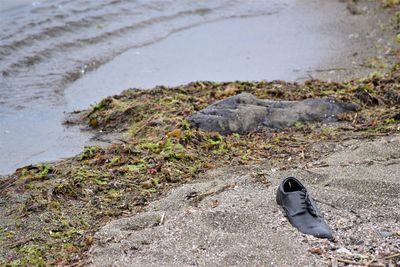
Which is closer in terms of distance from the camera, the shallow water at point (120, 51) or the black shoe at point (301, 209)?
the black shoe at point (301, 209)

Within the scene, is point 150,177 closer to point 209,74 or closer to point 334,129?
point 334,129

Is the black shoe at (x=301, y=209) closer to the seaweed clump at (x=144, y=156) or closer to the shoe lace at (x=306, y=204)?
the shoe lace at (x=306, y=204)

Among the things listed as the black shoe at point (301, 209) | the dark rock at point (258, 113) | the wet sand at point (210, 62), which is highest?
the black shoe at point (301, 209)

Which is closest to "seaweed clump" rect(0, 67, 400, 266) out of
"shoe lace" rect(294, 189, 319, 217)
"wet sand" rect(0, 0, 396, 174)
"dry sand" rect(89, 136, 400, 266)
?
"dry sand" rect(89, 136, 400, 266)

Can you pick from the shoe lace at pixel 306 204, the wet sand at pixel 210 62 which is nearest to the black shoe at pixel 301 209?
the shoe lace at pixel 306 204

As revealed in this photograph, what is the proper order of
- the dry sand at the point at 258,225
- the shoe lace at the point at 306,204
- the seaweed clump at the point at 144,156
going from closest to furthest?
1. the dry sand at the point at 258,225
2. the shoe lace at the point at 306,204
3. the seaweed clump at the point at 144,156

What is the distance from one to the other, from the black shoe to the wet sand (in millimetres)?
2539

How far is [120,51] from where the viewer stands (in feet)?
31.5

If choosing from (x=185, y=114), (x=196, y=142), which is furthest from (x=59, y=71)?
(x=196, y=142)

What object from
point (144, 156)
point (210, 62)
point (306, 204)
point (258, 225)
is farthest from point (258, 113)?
point (210, 62)

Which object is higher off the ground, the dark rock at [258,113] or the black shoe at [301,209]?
the black shoe at [301,209]

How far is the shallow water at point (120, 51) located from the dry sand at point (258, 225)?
2131mm

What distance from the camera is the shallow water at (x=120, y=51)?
6988 mm

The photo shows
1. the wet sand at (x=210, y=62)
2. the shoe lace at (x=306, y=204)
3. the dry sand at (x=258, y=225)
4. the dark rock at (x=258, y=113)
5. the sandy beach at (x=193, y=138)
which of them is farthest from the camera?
the wet sand at (x=210, y=62)
